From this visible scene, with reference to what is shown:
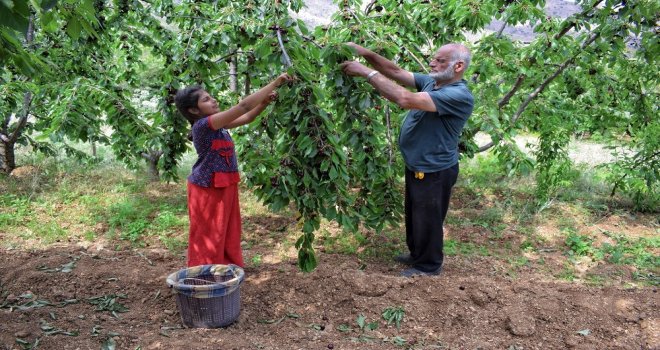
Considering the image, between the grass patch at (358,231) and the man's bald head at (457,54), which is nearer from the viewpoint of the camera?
the man's bald head at (457,54)

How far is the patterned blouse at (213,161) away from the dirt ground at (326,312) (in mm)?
823

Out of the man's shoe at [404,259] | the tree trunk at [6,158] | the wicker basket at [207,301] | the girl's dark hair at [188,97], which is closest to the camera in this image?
the wicker basket at [207,301]

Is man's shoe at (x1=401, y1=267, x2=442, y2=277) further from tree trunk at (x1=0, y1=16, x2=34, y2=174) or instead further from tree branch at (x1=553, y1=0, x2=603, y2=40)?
tree trunk at (x1=0, y1=16, x2=34, y2=174)

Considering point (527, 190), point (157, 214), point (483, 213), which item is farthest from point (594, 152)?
point (157, 214)

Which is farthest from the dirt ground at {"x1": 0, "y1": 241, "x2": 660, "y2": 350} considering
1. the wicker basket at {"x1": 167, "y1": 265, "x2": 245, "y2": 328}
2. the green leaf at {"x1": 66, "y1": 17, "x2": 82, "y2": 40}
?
the green leaf at {"x1": 66, "y1": 17, "x2": 82, "y2": 40}

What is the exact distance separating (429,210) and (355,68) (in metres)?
1.25

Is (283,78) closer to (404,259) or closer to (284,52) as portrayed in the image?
(284,52)

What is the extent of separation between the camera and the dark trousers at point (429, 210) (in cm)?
361

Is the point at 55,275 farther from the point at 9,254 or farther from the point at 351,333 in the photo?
the point at 351,333

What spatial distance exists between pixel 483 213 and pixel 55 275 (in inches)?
171

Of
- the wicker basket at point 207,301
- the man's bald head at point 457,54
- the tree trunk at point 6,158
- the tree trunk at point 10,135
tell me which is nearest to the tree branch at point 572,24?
the man's bald head at point 457,54

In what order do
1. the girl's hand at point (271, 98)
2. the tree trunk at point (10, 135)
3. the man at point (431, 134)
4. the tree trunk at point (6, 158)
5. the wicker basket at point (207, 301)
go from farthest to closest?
the tree trunk at point (6, 158)
the tree trunk at point (10, 135)
the man at point (431, 134)
the girl's hand at point (271, 98)
the wicker basket at point (207, 301)

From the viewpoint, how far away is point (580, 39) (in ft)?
16.4

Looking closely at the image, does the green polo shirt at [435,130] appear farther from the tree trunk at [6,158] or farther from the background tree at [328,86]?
the tree trunk at [6,158]
